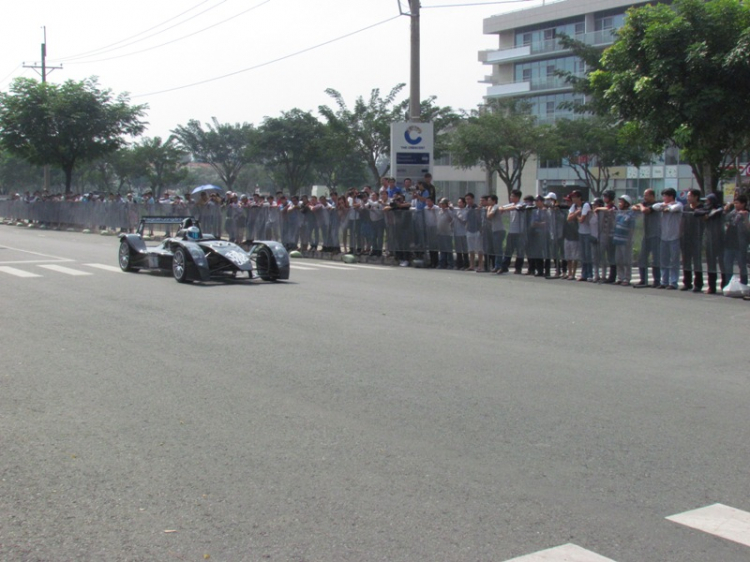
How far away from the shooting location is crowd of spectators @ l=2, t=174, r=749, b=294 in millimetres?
15284

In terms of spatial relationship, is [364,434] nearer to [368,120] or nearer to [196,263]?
[196,263]

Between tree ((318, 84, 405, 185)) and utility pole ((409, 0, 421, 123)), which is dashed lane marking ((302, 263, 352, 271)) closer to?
utility pole ((409, 0, 421, 123))

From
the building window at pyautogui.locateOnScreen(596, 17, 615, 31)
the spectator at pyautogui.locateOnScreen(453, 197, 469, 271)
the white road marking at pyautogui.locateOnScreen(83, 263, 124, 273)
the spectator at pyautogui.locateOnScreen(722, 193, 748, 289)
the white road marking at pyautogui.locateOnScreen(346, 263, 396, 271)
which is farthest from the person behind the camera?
the building window at pyautogui.locateOnScreen(596, 17, 615, 31)

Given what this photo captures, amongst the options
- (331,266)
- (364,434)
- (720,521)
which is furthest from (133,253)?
(720,521)

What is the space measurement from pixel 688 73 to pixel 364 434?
15910 millimetres

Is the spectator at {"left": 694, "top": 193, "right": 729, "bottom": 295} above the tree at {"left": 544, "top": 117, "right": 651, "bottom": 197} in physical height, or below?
below

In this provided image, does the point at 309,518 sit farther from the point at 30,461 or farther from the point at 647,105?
the point at 647,105

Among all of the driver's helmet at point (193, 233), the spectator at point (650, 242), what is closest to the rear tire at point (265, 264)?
the driver's helmet at point (193, 233)

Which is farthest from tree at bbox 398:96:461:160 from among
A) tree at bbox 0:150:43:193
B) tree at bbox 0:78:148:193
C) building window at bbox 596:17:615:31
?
tree at bbox 0:150:43:193

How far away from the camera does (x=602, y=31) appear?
6938cm

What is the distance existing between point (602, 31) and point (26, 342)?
6685 cm

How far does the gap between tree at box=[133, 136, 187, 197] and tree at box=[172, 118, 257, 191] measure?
1315mm

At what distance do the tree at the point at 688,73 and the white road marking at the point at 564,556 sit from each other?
16.1 metres

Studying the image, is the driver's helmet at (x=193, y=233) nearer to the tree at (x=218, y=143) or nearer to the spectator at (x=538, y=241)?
the spectator at (x=538, y=241)
